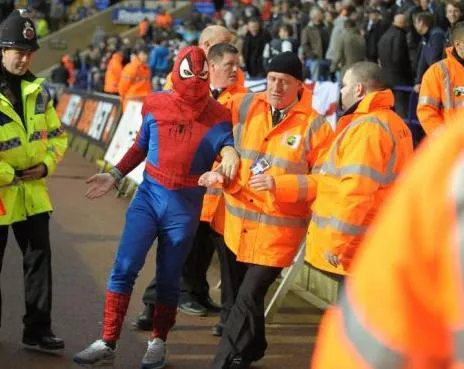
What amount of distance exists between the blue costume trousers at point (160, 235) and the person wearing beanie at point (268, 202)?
293mm

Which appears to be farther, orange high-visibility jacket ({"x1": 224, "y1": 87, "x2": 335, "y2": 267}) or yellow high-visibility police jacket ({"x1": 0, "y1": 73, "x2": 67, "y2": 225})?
yellow high-visibility police jacket ({"x1": 0, "y1": 73, "x2": 67, "y2": 225})

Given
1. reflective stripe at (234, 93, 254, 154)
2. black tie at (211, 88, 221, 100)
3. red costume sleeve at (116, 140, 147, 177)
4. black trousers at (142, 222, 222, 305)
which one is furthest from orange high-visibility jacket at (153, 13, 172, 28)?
red costume sleeve at (116, 140, 147, 177)

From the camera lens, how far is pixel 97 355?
557 cm

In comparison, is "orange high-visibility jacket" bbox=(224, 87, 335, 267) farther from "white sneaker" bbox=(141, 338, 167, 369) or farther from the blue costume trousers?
"white sneaker" bbox=(141, 338, 167, 369)

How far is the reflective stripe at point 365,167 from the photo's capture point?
4891 millimetres

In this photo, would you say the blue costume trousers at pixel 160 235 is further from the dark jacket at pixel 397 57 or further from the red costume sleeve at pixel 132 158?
the dark jacket at pixel 397 57

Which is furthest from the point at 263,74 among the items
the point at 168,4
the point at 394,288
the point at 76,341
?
the point at 168,4

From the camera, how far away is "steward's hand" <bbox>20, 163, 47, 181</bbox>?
580 cm

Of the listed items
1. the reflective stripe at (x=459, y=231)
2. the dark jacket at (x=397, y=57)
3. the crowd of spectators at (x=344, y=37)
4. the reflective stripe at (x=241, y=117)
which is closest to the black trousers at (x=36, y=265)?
the reflective stripe at (x=241, y=117)

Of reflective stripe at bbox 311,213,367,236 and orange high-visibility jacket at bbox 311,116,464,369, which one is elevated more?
orange high-visibility jacket at bbox 311,116,464,369

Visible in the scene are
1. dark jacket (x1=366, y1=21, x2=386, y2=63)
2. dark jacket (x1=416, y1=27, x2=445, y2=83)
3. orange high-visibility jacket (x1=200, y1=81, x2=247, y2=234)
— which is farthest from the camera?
dark jacket (x1=366, y1=21, x2=386, y2=63)

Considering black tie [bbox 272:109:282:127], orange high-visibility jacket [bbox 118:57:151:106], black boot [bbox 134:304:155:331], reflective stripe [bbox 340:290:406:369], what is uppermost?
reflective stripe [bbox 340:290:406:369]

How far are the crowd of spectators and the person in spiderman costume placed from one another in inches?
217

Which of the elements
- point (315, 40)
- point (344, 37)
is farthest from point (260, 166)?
point (315, 40)
